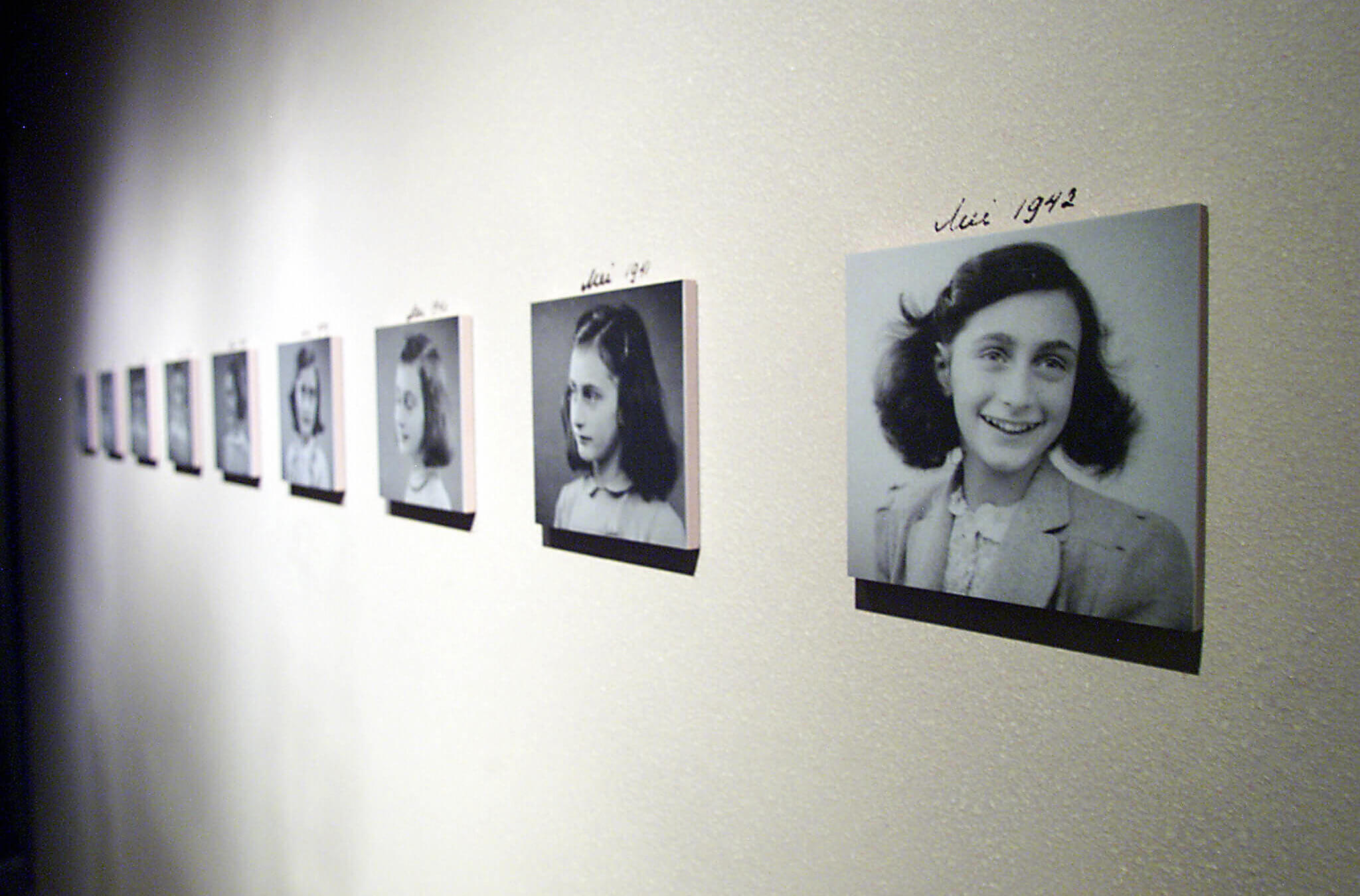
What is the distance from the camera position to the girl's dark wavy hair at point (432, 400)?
181 cm

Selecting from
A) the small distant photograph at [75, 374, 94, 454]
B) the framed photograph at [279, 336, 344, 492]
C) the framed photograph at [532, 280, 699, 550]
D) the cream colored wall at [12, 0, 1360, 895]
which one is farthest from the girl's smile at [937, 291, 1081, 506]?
the small distant photograph at [75, 374, 94, 454]

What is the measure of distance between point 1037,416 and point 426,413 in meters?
1.32

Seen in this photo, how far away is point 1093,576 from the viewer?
88cm

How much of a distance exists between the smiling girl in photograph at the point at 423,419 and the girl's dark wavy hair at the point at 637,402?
0.54 m

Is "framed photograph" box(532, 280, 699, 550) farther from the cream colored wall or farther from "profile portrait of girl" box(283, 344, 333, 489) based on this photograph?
"profile portrait of girl" box(283, 344, 333, 489)

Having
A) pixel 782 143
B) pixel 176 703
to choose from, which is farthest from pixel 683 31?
pixel 176 703

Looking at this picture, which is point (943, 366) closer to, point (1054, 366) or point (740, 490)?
point (1054, 366)

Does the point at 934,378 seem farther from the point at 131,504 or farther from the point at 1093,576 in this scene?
the point at 131,504

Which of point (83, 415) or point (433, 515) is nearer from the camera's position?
point (433, 515)

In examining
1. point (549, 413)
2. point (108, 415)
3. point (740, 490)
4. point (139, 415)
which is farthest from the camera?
point (108, 415)

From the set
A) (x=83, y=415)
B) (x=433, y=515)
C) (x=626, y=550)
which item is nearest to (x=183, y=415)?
(x=83, y=415)

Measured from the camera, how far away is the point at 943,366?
0.98m

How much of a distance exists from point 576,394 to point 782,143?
0.53 m

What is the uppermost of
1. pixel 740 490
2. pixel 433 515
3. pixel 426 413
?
pixel 426 413
